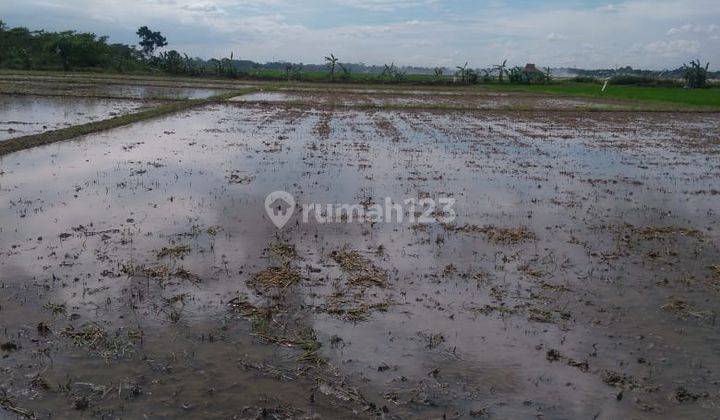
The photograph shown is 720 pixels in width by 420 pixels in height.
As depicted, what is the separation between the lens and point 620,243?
7.67 meters

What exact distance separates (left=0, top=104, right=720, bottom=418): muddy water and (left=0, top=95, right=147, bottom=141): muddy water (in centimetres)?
521

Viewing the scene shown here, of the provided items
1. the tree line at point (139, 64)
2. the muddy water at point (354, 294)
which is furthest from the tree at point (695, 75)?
the muddy water at point (354, 294)

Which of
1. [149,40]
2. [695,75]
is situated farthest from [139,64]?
[695,75]

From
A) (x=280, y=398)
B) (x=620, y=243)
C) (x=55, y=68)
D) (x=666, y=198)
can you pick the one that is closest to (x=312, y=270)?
(x=280, y=398)

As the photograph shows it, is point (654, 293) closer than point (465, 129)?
Yes

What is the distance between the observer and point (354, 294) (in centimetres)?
577

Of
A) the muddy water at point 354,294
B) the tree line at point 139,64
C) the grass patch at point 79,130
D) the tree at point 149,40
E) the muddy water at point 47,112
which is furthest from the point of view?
the tree at point 149,40

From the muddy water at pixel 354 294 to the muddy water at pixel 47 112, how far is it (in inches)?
205

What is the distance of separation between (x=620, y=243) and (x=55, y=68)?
57.1 metres

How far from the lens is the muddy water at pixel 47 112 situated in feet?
53.6

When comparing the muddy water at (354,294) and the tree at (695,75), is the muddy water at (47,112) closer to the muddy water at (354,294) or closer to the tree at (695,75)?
the muddy water at (354,294)

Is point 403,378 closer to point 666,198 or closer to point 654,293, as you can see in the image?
point 654,293

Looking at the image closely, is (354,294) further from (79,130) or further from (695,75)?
(695,75)

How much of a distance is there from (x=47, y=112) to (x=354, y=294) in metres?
19.3
